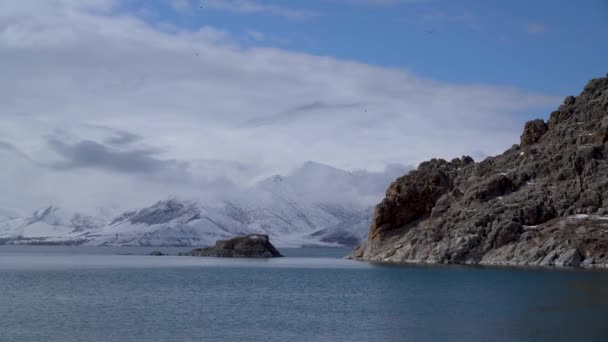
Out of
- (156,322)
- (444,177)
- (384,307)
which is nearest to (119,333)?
(156,322)

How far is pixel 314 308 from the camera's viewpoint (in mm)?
77875

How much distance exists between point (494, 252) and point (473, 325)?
8556cm

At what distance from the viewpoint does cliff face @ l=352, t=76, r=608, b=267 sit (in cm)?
13925

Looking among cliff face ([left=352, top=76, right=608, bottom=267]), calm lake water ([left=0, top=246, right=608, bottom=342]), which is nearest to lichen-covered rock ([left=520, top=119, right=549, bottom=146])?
cliff face ([left=352, top=76, right=608, bottom=267])

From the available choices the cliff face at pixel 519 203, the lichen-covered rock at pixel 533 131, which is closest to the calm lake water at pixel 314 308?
the cliff face at pixel 519 203

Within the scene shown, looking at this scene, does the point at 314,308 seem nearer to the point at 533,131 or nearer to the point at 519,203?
the point at 519,203

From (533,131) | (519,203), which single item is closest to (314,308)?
(519,203)

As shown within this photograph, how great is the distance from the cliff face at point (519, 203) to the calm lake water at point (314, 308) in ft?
70.6

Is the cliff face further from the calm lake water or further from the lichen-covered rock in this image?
the calm lake water

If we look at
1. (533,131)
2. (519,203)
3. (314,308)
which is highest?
(533,131)

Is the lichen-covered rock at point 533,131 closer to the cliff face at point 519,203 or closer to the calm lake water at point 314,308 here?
the cliff face at point 519,203

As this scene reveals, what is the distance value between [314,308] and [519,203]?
85099 millimetres

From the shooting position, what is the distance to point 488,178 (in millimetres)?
168500

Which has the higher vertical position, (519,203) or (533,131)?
(533,131)
